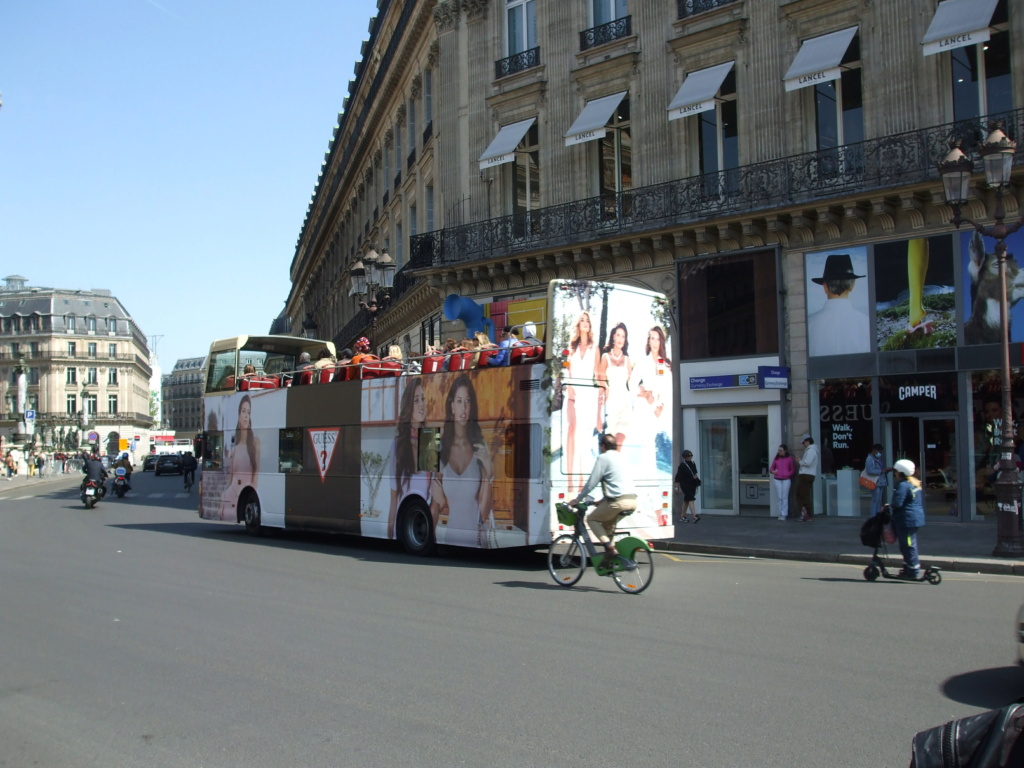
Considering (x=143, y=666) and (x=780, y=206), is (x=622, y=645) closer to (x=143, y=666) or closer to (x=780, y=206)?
(x=143, y=666)

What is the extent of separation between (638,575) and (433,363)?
227 inches

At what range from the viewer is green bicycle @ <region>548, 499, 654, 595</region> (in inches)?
452

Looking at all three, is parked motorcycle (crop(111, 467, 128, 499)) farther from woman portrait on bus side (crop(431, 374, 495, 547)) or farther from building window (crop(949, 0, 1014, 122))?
building window (crop(949, 0, 1014, 122))

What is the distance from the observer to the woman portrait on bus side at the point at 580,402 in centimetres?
1370

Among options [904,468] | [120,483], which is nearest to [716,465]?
[904,468]

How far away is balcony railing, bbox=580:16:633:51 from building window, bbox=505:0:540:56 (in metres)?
1.79

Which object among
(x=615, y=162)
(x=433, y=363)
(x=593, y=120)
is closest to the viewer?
(x=433, y=363)

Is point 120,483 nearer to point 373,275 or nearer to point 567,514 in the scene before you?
point 373,275

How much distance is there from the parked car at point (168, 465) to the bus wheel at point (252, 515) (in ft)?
170

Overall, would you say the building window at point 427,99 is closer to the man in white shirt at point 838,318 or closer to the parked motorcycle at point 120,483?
the man in white shirt at point 838,318

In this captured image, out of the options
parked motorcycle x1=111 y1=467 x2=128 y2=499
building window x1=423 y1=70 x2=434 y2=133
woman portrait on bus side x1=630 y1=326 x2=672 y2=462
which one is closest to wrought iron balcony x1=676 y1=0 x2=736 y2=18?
building window x1=423 y1=70 x2=434 y2=133

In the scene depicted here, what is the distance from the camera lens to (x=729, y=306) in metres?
23.0

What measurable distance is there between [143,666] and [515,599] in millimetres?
4433

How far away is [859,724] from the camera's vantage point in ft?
19.4
